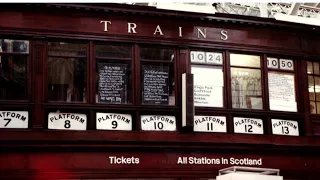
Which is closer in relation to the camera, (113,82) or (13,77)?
(13,77)

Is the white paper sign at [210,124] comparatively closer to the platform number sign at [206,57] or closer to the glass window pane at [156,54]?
the platform number sign at [206,57]

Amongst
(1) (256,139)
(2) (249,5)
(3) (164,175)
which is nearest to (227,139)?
(1) (256,139)

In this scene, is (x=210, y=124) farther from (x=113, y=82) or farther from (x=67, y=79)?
(x=67, y=79)

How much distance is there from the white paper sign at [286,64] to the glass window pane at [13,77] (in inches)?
254

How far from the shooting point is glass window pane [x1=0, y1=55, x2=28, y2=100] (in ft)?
39.8

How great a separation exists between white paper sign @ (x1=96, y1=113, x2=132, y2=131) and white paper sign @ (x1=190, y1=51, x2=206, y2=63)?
2.22 meters

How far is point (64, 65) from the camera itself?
1259 centimetres

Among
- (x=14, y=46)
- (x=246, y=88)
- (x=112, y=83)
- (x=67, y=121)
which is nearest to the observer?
(x=67, y=121)

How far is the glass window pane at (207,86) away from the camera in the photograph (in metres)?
13.2

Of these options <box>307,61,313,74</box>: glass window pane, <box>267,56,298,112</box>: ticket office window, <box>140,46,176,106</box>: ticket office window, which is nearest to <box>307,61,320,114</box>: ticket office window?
<box>307,61,313,74</box>: glass window pane

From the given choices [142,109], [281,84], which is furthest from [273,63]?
[142,109]

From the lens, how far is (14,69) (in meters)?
12.3

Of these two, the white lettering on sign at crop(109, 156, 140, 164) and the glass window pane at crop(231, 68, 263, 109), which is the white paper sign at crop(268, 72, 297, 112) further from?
the white lettering on sign at crop(109, 156, 140, 164)

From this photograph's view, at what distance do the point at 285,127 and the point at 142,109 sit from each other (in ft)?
12.4
